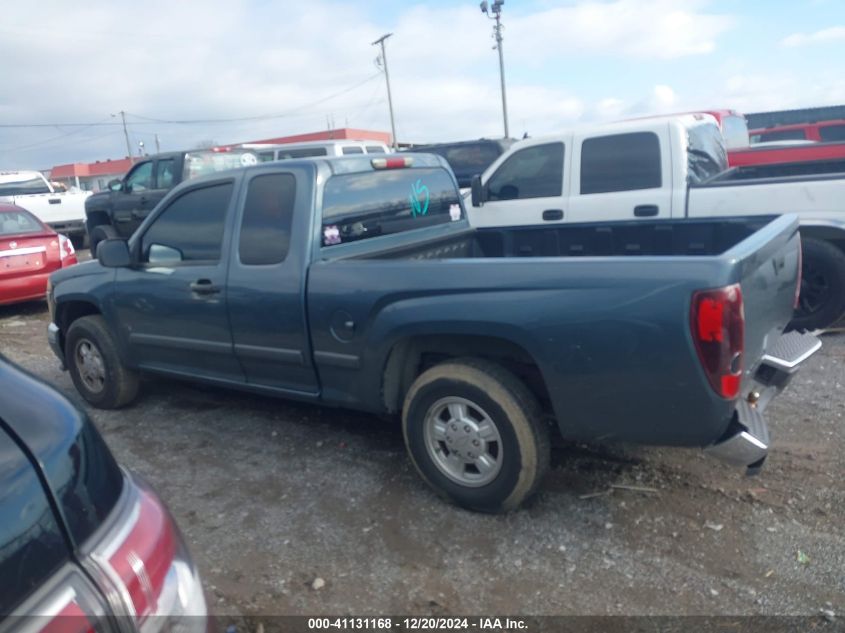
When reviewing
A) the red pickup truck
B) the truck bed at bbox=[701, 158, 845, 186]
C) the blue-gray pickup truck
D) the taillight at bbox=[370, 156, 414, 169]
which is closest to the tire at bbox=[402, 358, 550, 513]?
the blue-gray pickup truck

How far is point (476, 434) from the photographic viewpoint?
3.49m

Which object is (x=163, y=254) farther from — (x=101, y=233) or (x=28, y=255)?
(x=101, y=233)

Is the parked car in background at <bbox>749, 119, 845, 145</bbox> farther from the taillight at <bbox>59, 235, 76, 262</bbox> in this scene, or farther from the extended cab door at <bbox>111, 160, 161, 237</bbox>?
the taillight at <bbox>59, 235, 76, 262</bbox>

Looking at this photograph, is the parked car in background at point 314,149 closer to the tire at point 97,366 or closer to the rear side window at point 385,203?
the tire at point 97,366

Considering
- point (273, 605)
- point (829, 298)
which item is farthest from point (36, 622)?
point (829, 298)

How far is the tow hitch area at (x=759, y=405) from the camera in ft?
10.1

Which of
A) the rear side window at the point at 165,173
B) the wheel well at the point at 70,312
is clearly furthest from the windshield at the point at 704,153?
the rear side window at the point at 165,173

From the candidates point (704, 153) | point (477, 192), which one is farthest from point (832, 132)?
point (477, 192)

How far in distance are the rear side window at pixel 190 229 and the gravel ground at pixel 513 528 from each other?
1232mm

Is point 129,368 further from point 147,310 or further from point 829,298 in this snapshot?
point 829,298

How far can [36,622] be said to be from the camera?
1220 mm

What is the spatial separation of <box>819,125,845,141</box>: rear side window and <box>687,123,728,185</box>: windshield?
11428mm

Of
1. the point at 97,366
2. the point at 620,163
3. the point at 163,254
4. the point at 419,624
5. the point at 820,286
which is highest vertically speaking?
the point at 620,163

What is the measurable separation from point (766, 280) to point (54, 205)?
1503 centimetres
